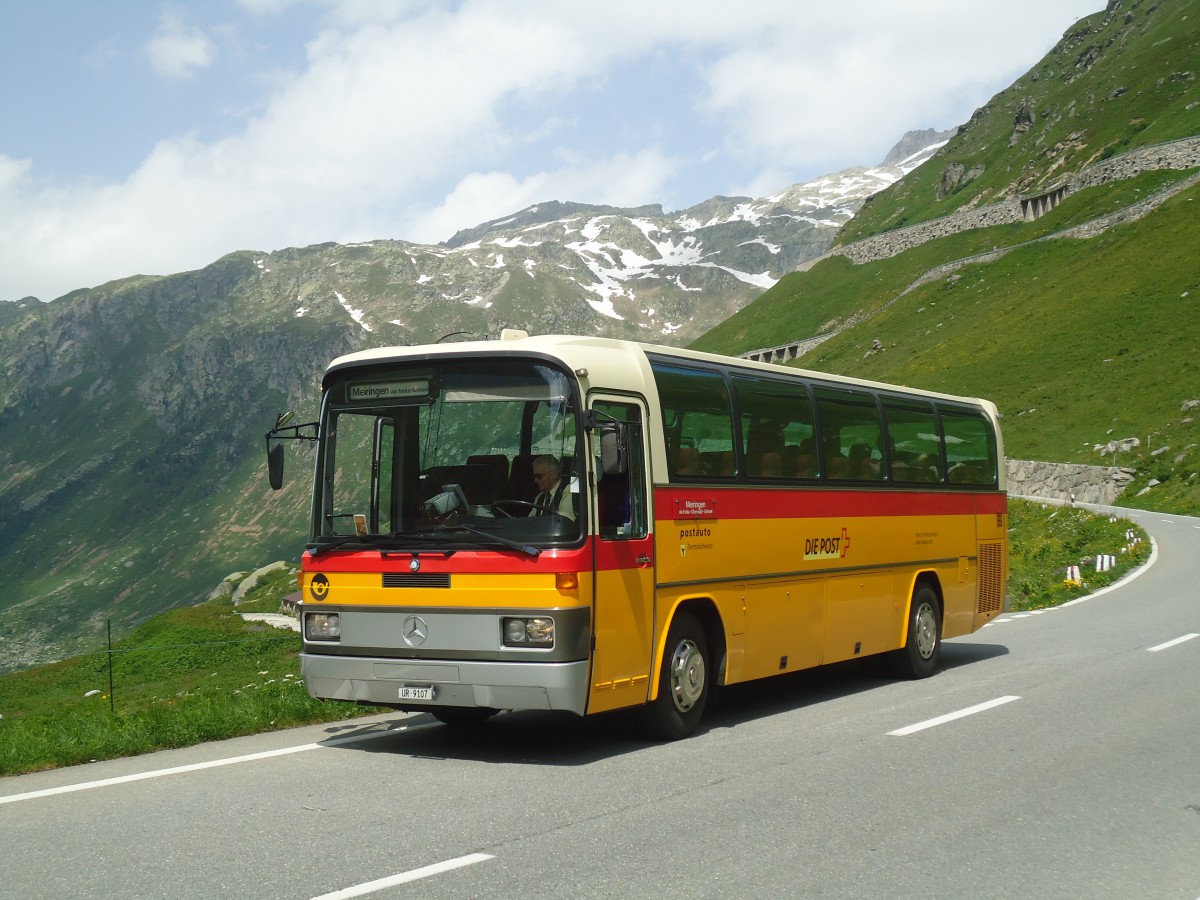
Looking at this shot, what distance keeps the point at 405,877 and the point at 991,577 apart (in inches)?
532

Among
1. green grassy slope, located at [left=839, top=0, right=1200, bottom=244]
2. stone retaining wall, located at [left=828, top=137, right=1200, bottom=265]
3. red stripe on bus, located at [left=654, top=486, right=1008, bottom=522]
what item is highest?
green grassy slope, located at [left=839, top=0, right=1200, bottom=244]

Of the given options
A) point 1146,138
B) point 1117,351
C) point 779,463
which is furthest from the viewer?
point 1146,138

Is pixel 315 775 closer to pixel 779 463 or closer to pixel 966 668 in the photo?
pixel 779 463

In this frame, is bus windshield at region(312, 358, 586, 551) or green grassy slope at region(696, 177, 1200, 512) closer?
bus windshield at region(312, 358, 586, 551)

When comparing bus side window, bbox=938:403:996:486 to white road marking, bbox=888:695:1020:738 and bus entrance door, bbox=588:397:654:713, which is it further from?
bus entrance door, bbox=588:397:654:713

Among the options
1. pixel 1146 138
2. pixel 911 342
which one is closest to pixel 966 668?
pixel 911 342

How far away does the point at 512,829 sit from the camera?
299 inches

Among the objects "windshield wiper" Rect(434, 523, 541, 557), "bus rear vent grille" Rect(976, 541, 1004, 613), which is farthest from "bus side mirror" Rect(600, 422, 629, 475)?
"bus rear vent grille" Rect(976, 541, 1004, 613)

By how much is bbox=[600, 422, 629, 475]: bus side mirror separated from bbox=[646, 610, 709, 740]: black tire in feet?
6.30

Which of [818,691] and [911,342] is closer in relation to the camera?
[818,691]

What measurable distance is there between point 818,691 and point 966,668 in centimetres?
289

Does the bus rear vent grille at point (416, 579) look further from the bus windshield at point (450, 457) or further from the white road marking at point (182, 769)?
the white road marking at point (182, 769)

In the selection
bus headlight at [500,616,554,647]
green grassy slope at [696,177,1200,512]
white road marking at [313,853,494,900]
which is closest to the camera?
white road marking at [313,853,494,900]

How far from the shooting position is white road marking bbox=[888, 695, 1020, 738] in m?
11.4
